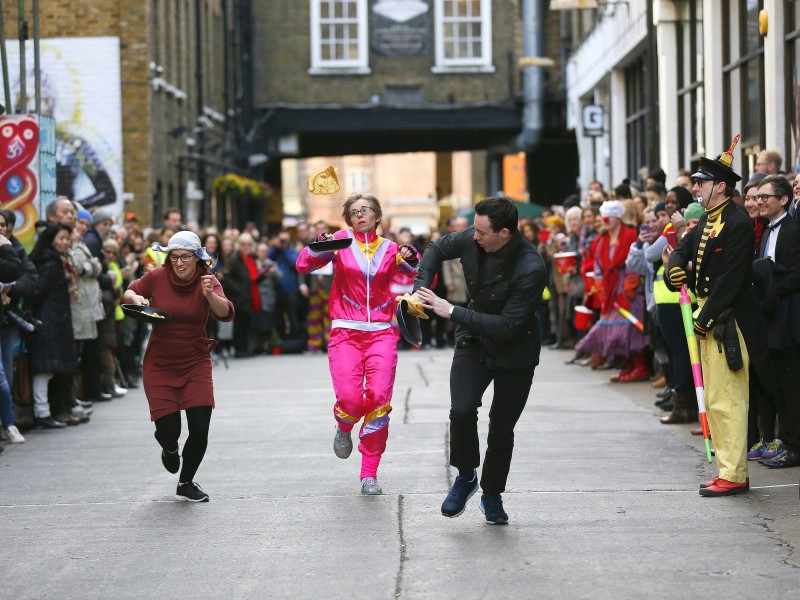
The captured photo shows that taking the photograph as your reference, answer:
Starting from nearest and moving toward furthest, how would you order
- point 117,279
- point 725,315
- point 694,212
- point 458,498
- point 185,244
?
point 458,498
point 725,315
point 185,244
point 694,212
point 117,279

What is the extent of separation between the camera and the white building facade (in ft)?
21.9

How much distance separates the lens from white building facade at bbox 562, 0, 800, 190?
1622cm

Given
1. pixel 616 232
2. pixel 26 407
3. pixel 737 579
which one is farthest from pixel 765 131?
pixel 737 579

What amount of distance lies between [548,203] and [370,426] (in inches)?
1352

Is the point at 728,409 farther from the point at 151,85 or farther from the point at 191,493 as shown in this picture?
the point at 151,85

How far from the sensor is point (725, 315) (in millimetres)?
9242

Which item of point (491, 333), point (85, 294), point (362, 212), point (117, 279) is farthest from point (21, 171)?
point (491, 333)

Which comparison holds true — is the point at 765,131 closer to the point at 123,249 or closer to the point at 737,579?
the point at 123,249

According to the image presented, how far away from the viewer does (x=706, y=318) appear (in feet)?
30.5

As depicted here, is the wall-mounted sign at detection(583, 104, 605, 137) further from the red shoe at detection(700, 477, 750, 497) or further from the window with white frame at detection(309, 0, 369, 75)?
the red shoe at detection(700, 477, 750, 497)

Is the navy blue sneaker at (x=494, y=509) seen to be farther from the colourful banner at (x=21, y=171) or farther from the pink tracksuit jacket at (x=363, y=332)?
the colourful banner at (x=21, y=171)

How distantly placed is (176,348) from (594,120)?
2135 centimetres

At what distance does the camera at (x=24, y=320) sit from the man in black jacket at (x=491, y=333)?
5663 mm

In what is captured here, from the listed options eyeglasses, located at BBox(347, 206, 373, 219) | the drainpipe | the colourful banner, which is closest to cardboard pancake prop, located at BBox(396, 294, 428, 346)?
eyeglasses, located at BBox(347, 206, 373, 219)
